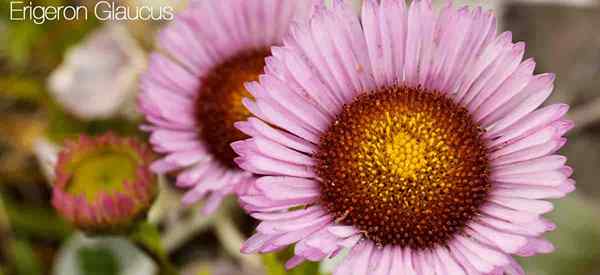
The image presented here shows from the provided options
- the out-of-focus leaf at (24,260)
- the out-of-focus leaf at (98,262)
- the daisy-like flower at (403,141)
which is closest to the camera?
the daisy-like flower at (403,141)

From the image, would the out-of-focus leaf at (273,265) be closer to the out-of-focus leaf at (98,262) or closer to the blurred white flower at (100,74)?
the out-of-focus leaf at (98,262)

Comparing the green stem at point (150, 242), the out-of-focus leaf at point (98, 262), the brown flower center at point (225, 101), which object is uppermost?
the brown flower center at point (225, 101)

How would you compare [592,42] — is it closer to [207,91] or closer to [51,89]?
[207,91]

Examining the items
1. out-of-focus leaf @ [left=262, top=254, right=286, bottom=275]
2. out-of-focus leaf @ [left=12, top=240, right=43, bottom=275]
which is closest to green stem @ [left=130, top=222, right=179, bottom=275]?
out-of-focus leaf @ [left=262, top=254, right=286, bottom=275]

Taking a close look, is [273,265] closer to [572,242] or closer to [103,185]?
[103,185]

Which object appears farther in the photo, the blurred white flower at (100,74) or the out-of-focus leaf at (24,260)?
the blurred white flower at (100,74)

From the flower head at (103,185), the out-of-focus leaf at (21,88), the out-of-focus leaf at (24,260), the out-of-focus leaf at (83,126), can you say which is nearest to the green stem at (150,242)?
the flower head at (103,185)

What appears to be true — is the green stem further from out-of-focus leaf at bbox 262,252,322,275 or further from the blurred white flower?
the blurred white flower
